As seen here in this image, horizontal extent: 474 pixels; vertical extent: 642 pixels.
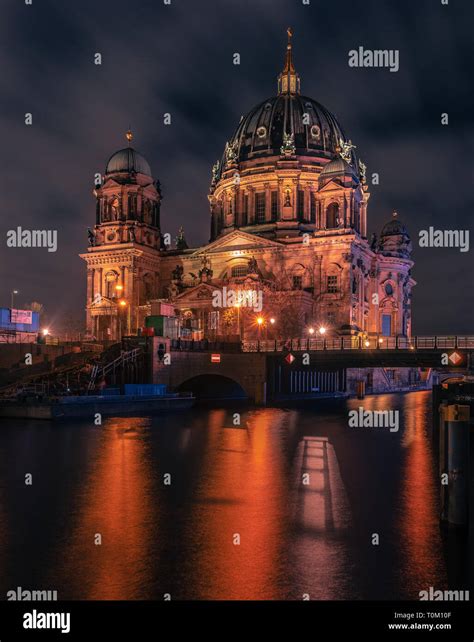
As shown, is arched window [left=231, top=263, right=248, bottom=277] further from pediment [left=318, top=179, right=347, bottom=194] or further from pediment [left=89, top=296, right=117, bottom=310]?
pediment [left=89, top=296, right=117, bottom=310]

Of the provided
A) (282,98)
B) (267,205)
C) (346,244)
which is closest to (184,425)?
(346,244)

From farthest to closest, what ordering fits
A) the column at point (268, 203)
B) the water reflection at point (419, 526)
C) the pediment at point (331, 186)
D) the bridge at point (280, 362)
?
the column at point (268, 203) → the pediment at point (331, 186) → the bridge at point (280, 362) → the water reflection at point (419, 526)

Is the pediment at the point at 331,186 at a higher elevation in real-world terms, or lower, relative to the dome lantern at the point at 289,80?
lower

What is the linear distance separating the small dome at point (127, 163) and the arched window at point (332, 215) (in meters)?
32.0

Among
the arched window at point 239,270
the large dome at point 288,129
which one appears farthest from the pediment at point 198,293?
the large dome at point 288,129

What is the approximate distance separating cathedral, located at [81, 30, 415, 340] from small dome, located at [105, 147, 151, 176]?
235mm

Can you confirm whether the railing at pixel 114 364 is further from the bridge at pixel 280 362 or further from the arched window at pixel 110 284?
the arched window at pixel 110 284

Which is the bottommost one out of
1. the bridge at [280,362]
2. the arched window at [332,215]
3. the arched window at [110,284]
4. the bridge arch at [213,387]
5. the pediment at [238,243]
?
the bridge arch at [213,387]

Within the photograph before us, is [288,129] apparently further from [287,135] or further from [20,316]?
[20,316]

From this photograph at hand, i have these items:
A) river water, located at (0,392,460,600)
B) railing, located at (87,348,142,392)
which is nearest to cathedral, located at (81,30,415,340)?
railing, located at (87,348,142,392)

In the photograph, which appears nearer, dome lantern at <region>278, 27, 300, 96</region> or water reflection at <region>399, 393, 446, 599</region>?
water reflection at <region>399, 393, 446, 599</region>

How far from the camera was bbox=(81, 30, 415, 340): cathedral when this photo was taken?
86500 mm

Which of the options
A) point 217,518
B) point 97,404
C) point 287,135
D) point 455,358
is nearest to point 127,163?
point 287,135

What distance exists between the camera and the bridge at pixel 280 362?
176ft
